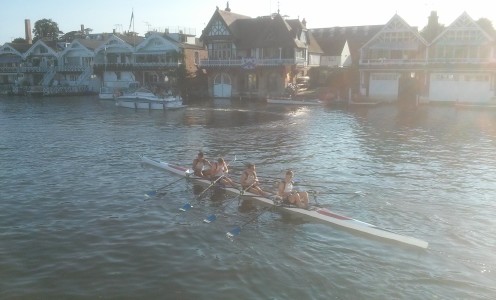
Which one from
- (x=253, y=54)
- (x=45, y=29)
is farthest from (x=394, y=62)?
(x=45, y=29)

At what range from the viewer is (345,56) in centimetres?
8538

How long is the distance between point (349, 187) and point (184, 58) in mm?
60847

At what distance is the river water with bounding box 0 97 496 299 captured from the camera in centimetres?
1375

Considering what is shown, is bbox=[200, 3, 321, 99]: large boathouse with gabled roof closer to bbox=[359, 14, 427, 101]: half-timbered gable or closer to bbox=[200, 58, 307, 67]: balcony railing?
bbox=[200, 58, 307, 67]: balcony railing

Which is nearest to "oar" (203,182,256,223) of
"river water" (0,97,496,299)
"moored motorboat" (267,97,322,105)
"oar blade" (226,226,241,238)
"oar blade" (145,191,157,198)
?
"river water" (0,97,496,299)

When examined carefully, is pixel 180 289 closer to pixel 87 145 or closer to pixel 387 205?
pixel 387 205

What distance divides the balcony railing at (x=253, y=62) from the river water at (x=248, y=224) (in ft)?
110

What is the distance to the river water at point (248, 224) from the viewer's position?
1375 cm

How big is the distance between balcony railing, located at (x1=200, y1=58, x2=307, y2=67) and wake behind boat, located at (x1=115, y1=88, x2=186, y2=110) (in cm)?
1382

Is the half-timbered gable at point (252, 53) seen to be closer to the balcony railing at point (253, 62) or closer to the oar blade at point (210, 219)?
the balcony railing at point (253, 62)

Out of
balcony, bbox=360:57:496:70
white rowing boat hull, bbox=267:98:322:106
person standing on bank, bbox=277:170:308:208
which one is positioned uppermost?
balcony, bbox=360:57:496:70

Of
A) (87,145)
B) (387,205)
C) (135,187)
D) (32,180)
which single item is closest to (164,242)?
(135,187)

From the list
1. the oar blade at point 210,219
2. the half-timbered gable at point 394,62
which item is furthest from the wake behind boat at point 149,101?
the oar blade at point 210,219

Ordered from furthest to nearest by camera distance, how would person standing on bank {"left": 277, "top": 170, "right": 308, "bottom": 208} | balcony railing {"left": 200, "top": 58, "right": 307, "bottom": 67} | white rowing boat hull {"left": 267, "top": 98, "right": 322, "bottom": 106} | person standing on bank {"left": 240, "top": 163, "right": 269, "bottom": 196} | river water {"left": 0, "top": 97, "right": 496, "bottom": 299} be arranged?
1. balcony railing {"left": 200, "top": 58, "right": 307, "bottom": 67}
2. white rowing boat hull {"left": 267, "top": 98, "right": 322, "bottom": 106}
3. person standing on bank {"left": 240, "top": 163, "right": 269, "bottom": 196}
4. person standing on bank {"left": 277, "top": 170, "right": 308, "bottom": 208}
5. river water {"left": 0, "top": 97, "right": 496, "bottom": 299}
